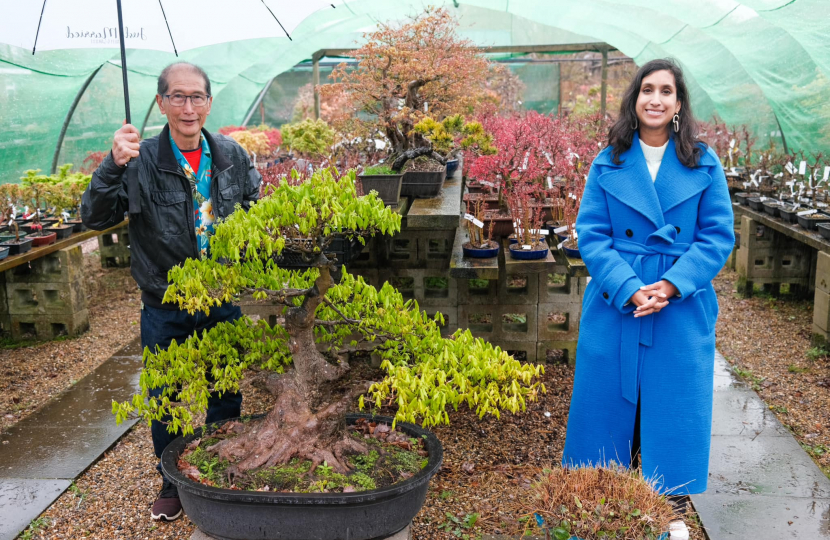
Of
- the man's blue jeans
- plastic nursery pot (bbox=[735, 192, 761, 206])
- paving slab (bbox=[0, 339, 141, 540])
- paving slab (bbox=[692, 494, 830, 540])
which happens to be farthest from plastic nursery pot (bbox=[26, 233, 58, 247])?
plastic nursery pot (bbox=[735, 192, 761, 206])

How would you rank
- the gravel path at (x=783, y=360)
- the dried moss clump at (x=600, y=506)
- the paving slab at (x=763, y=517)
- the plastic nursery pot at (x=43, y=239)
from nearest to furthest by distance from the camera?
the dried moss clump at (x=600, y=506) → the paving slab at (x=763, y=517) → the gravel path at (x=783, y=360) → the plastic nursery pot at (x=43, y=239)

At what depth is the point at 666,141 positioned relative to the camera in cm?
231

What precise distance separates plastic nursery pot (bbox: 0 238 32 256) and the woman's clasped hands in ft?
12.3

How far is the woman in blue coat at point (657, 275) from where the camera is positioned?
2.22 m

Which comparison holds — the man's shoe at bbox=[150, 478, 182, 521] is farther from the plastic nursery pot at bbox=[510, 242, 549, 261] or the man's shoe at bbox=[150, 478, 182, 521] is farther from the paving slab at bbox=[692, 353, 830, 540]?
the plastic nursery pot at bbox=[510, 242, 549, 261]

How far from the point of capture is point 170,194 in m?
2.42

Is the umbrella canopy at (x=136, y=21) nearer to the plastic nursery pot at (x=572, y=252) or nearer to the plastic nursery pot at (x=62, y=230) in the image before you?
the plastic nursery pot at (x=62, y=230)

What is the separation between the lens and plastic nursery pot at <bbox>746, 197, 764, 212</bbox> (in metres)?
5.67

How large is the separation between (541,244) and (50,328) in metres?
3.31

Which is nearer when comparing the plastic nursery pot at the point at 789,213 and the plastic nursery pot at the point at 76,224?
the plastic nursery pot at the point at 789,213

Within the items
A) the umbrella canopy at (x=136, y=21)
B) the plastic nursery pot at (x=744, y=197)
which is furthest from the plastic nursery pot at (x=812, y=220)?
the umbrella canopy at (x=136, y=21)

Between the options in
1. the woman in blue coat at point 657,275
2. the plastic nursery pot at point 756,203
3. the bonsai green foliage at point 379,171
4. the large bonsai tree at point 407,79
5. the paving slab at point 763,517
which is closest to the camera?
the woman in blue coat at point 657,275

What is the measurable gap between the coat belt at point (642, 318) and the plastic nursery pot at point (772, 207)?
3565 millimetres

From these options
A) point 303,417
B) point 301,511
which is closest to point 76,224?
point 303,417
